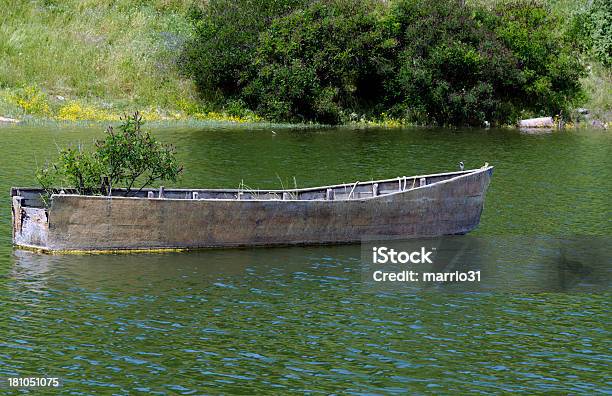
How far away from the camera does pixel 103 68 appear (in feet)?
213

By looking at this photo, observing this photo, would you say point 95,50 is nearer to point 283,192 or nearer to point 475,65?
point 475,65

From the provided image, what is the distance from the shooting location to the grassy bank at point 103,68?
61.1 meters

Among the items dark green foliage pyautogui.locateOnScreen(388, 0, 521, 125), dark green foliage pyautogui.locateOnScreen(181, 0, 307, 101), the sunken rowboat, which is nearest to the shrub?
dark green foliage pyautogui.locateOnScreen(181, 0, 307, 101)

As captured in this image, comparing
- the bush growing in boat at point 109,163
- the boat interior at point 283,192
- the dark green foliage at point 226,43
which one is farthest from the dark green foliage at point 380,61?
the bush growing in boat at point 109,163

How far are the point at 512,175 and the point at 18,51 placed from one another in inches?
Result: 1459

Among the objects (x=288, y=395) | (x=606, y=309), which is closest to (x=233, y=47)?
(x=606, y=309)

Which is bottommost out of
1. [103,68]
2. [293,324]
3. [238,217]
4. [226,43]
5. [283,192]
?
[293,324]

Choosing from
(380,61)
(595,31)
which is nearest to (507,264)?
(380,61)

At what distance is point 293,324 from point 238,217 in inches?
262

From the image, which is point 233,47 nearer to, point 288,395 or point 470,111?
point 470,111

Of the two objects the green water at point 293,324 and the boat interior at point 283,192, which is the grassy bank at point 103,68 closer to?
the green water at point 293,324

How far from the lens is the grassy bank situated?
→ 61062mm

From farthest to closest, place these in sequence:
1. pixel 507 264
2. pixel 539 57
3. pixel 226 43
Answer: pixel 539 57 < pixel 226 43 < pixel 507 264

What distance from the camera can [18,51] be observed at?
64.4 m
